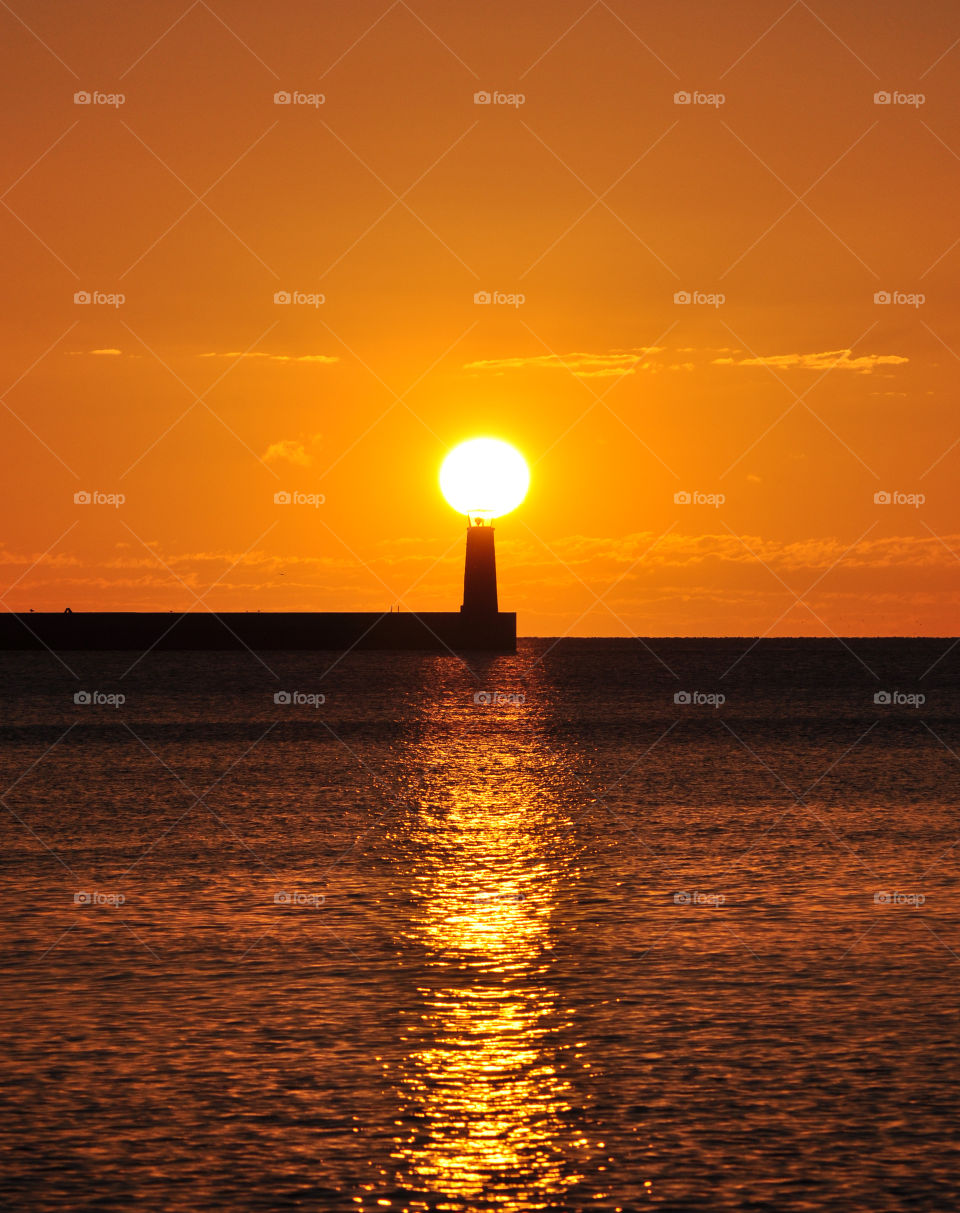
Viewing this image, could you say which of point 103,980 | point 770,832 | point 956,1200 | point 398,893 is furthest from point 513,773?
point 956,1200

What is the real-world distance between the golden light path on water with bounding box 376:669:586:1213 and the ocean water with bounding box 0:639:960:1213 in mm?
56

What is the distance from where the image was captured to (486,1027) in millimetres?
17469

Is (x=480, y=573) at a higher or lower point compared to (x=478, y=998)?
higher

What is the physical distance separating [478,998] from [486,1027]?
4.68ft

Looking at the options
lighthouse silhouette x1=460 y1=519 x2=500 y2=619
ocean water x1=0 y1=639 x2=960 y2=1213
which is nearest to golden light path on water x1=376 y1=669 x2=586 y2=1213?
ocean water x1=0 y1=639 x2=960 y2=1213

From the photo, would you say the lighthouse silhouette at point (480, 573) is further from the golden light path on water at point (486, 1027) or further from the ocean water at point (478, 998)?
the golden light path on water at point (486, 1027)

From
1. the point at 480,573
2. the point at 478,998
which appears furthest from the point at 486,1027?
the point at 480,573

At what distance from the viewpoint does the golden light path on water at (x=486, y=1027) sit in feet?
42.4

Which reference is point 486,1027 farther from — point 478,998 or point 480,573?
point 480,573

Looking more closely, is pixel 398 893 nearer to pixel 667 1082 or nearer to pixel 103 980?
pixel 103 980

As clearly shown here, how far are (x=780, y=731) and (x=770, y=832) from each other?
47804mm

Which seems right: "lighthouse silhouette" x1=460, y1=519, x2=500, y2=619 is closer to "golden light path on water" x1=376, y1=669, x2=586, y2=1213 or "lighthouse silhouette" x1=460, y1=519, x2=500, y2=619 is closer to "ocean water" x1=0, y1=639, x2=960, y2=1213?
"ocean water" x1=0, y1=639, x2=960, y2=1213

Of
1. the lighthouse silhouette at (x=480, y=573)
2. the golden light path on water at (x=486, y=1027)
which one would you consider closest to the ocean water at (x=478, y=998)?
the golden light path on water at (x=486, y=1027)

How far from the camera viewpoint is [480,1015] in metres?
18.1
